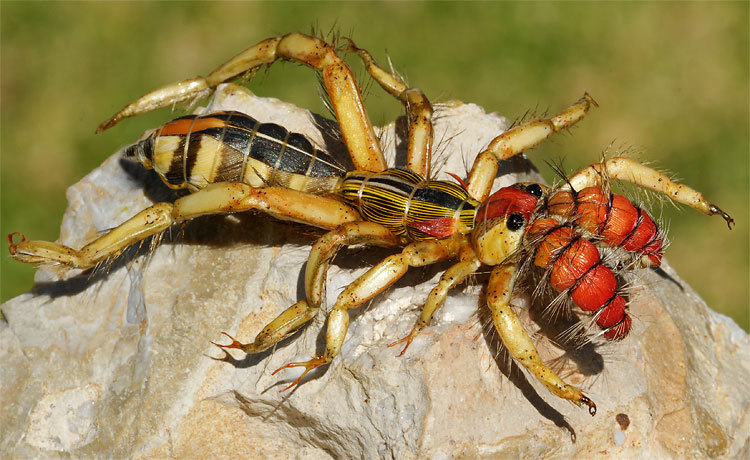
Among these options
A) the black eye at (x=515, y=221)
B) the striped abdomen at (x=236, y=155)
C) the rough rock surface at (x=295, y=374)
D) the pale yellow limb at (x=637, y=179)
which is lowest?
the rough rock surface at (x=295, y=374)

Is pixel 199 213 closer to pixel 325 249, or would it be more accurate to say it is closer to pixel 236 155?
pixel 236 155

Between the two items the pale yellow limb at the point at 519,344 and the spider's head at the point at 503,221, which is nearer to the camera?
the pale yellow limb at the point at 519,344

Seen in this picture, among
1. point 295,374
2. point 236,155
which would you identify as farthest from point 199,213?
point 295,374

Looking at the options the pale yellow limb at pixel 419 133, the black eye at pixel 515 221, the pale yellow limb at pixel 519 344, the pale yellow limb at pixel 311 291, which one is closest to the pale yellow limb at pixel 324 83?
the pale yellow limb at pixel 419 133

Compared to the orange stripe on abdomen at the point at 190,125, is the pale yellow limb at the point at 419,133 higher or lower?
higher

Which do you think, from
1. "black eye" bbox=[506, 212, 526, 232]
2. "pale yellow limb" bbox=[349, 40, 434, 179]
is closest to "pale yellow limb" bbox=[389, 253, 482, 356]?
"black eye" bbox=[506, 212, 526, 232]

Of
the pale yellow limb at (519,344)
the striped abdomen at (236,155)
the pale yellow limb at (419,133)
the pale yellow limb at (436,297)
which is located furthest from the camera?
the pale yellow limb at (419,133)

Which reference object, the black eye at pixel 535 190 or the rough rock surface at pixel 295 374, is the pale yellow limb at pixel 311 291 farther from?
the black eye at pixel 535 190

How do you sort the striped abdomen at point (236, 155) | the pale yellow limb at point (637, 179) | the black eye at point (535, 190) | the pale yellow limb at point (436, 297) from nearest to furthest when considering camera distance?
1. the pale yellow limb at point (436, 297)
2. the black eye at point (535, 190)
3. the pale yellow limb at point (637, 179)
4. the striped abdomen at point (236, 155)
